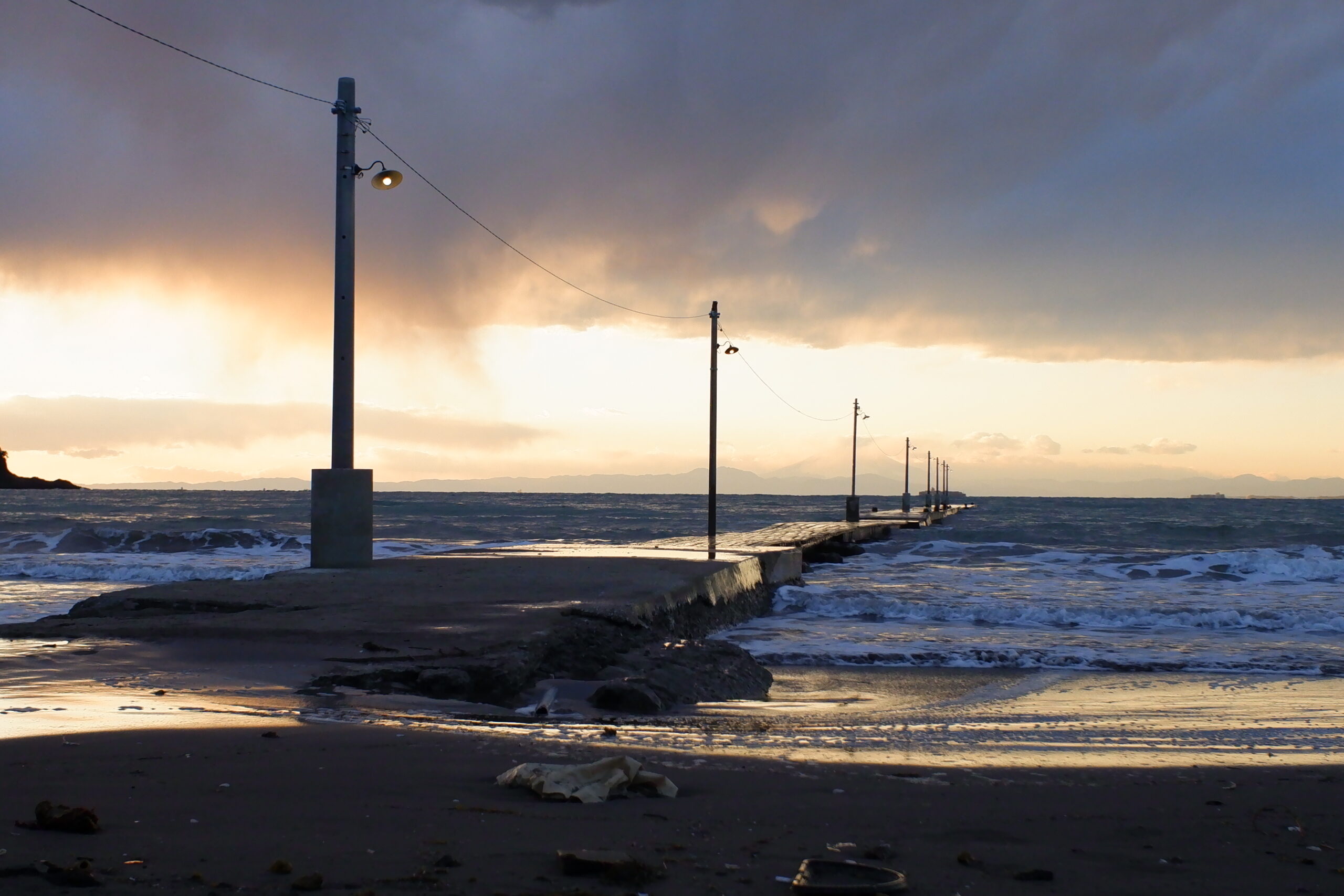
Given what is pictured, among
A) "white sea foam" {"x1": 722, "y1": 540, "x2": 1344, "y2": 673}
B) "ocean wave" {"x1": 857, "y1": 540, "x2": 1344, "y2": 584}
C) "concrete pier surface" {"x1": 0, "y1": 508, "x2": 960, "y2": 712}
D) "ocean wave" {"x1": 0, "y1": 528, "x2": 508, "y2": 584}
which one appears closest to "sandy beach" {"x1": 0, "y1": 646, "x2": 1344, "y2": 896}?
"concrete pier surface" {"x1": 0, "y1": 508, "x2": 960, "y2": 712}

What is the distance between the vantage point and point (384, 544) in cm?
3619

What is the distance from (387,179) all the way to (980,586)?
15.3 metres

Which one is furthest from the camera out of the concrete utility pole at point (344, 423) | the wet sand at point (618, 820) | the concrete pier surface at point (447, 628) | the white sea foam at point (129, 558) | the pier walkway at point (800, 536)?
the pier walkway at point (800, 536)

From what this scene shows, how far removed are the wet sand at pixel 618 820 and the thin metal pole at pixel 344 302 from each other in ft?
30.2

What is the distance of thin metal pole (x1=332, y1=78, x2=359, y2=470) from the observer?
43.8 ft

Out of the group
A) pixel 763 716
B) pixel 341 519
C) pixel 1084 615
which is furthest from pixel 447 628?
pixel 1084 615

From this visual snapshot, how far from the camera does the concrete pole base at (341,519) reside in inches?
526

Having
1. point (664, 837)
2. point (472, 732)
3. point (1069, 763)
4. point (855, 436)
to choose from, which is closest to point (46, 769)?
point (472, 732)

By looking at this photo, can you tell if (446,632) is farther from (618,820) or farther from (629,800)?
(618,820)

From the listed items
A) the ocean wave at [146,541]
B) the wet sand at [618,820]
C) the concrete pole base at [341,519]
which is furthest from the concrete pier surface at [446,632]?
the ocean wave at [146,541]

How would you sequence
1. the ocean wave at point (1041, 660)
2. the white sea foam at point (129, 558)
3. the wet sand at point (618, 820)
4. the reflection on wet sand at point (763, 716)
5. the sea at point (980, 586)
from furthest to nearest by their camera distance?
1. the white sea foam at point (129, 558)
2. the sea at point (980, 586)
3. the ocean wave at point (1041, 660)
4. the reflection on wet sand at point (763, 716)
5. the wet sand at point (618, 820)

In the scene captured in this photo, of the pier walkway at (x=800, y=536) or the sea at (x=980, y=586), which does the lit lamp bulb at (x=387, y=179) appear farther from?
the pier walkway at (x=800, y=536)

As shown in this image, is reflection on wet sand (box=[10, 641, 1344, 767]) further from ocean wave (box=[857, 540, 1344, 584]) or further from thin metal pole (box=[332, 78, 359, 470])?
ocean wave (box=[857, 540, 1344, 584])

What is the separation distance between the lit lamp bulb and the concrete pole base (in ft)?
12.3
